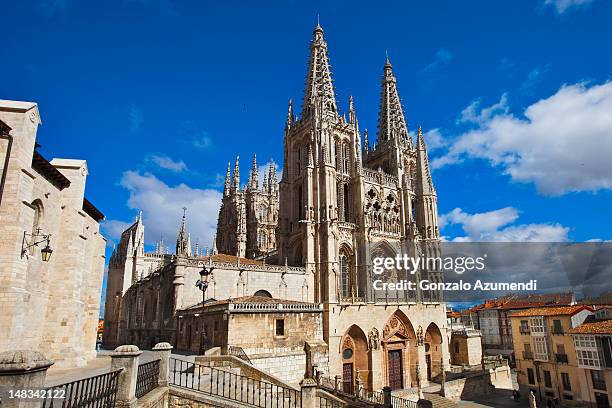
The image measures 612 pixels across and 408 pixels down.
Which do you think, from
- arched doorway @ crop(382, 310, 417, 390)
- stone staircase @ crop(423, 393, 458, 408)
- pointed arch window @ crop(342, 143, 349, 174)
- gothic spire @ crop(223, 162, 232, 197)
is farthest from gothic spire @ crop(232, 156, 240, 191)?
stone staircase @ crop(423, 393, 458, 408)

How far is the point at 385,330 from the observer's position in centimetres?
3388

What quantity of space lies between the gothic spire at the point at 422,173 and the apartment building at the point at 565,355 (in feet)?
52.2

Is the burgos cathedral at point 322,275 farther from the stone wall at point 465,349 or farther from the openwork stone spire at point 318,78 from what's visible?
the stone wall at point 465,349

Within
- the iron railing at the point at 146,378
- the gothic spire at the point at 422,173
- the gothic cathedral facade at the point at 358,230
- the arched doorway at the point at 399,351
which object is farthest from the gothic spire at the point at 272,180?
the iron railing at the point at 146,378

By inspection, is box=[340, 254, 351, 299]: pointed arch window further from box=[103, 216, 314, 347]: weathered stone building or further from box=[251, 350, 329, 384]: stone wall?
box=[251, 350, 329, 384]: stone wall

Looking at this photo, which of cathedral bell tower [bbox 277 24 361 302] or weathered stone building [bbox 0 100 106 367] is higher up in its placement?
cathedral bell tower [bbox 277 24 361 302]

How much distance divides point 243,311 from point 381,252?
2264cm

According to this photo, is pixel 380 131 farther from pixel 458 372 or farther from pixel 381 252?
pixel 458 372

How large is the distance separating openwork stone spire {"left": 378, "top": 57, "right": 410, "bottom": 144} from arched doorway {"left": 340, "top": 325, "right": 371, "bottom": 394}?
80.8 ft

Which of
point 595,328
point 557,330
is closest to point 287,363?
point 595,328

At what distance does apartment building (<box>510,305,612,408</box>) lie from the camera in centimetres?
2775

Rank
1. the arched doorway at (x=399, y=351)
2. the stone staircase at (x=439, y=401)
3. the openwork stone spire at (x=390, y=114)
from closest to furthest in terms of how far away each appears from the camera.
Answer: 1. the stone staircase at (x=439, y=401)
2. the arched doorway at (x=399, y=351)
3. the openwork stone spire at (x=390, y=114)

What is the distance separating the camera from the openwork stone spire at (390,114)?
48.1 m

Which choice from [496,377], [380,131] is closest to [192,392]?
[496,377]
